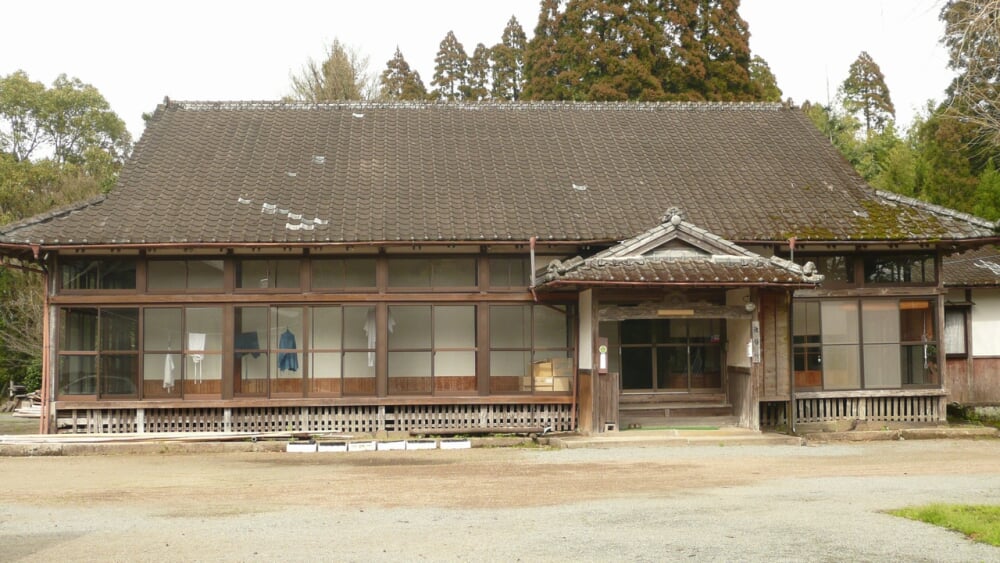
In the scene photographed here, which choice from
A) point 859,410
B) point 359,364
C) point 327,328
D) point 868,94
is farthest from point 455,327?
point 868,94

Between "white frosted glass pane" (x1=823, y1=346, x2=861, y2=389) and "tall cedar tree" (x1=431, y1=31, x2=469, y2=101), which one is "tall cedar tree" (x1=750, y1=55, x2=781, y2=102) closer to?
"tall cedar tree" (x1=431, y1=31, x2=469, y2=101)

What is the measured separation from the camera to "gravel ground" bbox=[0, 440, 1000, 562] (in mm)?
8641

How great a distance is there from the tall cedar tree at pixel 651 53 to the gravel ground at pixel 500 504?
2149 cm

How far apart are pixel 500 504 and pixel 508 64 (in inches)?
1483

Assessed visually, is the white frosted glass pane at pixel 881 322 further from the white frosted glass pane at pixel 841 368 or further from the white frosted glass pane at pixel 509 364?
the white frosted glass pane at pixel 509 364

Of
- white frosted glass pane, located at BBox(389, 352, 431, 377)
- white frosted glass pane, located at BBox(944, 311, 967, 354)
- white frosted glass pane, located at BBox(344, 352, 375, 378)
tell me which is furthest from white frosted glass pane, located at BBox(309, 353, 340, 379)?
white frosted glass pane, located at BBox(944, 311, 967, 354)

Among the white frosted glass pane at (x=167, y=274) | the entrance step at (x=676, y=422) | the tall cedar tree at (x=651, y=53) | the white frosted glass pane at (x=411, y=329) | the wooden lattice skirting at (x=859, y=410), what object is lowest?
the entrance step at (x=676, y=422)

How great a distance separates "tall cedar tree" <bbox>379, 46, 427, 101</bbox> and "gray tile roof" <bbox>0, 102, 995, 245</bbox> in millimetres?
24230

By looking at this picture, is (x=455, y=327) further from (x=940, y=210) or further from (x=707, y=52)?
(x=707, y=52)

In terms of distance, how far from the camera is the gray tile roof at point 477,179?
61.6 feet

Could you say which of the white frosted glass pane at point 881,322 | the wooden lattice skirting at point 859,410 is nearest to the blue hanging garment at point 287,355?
the wooden lattice skirting at point 859,410

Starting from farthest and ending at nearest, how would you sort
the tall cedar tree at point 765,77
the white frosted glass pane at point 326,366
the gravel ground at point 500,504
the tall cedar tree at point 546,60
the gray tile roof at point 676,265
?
the tall cedar tree at point 765,77, the tall cedar tree at point 546,60, the white frosted glass pane at point 326,366, the gray tile roof at point 676,265, the gravel ground at point 500,504

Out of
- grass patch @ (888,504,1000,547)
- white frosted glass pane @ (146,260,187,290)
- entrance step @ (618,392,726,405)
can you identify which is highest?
white frosted glass pane @ (146,260,187,290)

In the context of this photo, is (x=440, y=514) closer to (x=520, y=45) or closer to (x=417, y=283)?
(x=417, y=283)
